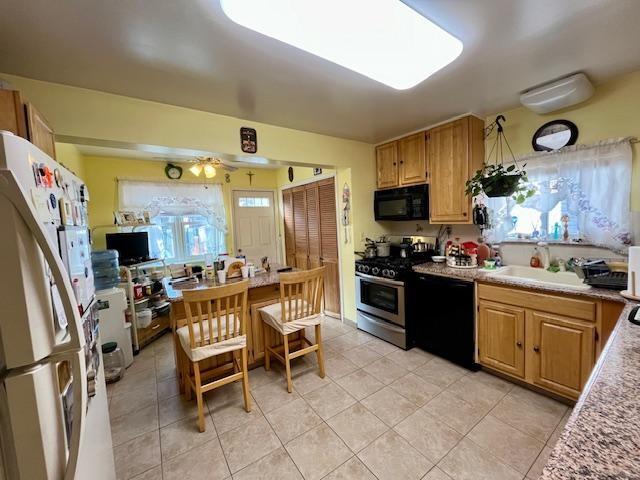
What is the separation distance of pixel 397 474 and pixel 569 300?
1.60 meters

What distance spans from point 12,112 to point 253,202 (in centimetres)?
381

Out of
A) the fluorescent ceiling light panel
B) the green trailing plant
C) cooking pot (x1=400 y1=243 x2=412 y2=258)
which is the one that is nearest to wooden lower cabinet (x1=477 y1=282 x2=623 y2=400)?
the green trailing plant

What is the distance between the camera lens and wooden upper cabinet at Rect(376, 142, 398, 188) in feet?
10.7

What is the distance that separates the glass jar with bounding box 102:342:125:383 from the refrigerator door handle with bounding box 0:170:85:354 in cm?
237

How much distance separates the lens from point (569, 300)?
6.02ft

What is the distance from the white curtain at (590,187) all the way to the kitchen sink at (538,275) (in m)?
0.33

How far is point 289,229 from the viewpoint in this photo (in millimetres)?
4789

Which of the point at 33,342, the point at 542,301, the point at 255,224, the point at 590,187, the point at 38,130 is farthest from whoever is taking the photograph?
the point at 255,224

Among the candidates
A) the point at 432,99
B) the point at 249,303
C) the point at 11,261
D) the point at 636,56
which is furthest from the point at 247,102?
the point at 636,56

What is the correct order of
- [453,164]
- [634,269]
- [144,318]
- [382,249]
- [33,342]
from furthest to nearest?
[382,249] → [144,318] → [453,164] → [634,269] → [33,342]

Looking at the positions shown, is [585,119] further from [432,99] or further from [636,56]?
[432,99]

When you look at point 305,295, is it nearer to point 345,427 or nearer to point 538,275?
point 345,427

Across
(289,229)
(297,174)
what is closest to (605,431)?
(297,174)

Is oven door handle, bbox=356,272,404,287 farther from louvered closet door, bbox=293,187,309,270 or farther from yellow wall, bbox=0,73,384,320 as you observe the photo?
louvered closet door, bbox=293,187,309,270
